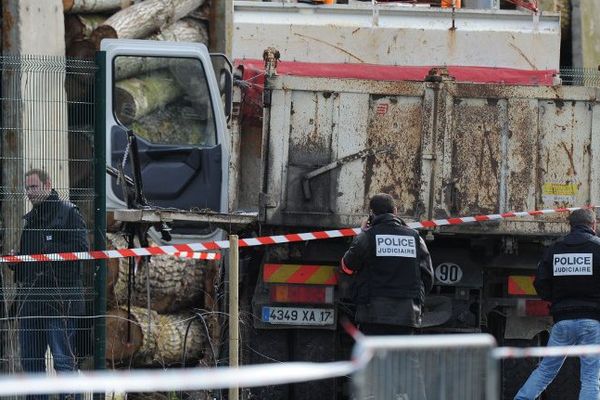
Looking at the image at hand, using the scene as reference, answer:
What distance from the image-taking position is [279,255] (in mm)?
9430

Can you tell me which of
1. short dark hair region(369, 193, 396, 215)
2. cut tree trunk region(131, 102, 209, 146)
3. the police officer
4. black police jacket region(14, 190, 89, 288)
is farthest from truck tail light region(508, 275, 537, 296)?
cut tree trunk region(131, 102, 209, 146)

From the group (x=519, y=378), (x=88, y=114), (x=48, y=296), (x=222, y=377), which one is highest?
(x=88, y=114)

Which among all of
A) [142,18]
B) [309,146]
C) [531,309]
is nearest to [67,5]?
[142,18]

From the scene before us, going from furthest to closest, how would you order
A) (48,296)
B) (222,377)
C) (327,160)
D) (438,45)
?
1. (438,45)
2. (327,160)
3. (48,296)
4. (222,377)

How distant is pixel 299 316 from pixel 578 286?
1.94 metres

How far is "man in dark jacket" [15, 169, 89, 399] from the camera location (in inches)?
340

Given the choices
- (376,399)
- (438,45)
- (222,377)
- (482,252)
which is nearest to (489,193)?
(482,252)

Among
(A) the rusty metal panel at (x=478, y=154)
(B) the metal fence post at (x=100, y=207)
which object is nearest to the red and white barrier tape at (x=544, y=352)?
(A) the rusty metal panel at (x=478, y=154)

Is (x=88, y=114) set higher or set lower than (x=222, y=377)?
higher

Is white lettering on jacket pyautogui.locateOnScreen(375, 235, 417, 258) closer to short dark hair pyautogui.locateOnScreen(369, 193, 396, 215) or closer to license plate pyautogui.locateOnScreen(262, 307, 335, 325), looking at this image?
short dark hair pyautogui.locateOnScreen(369, 193, 396, 215)

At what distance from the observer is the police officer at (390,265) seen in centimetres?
855

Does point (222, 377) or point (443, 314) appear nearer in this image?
point (222, 377)

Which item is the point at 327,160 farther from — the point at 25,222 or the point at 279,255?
the point at 25,222

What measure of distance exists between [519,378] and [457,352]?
4.94 m
